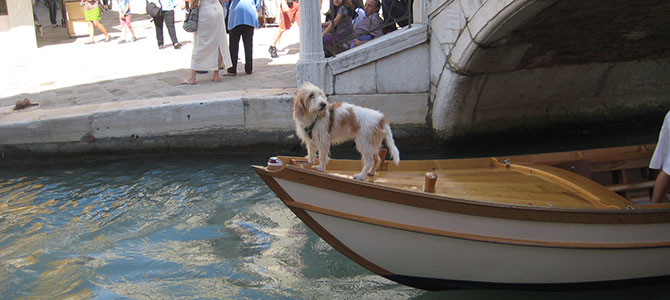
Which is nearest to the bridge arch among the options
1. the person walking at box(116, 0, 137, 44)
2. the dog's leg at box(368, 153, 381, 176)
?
the dog's leg at box(368, 153, 381, 176)

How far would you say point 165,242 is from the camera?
5039 millimetres

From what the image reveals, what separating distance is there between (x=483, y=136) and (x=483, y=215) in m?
3.82

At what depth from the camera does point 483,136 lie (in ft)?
24.2

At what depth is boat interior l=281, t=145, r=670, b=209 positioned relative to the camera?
4.03 m

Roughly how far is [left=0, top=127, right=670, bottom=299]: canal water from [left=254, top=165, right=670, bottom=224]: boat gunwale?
765mm

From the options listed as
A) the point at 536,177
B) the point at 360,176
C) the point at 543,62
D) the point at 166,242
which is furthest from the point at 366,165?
the point at 543,62

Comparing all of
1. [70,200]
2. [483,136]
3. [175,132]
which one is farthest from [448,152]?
[70,200]

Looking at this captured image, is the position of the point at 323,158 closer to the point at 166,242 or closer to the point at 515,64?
the point at 166,242

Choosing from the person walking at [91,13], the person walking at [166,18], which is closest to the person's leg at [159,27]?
the person walking at [166,18]

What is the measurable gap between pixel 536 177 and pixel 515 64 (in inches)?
103

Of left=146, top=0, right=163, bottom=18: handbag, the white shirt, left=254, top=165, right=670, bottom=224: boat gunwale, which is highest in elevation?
left=146, top=0, right=163, bottom=18: handbag

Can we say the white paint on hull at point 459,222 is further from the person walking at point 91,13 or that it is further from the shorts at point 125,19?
the person walking at point 91,13

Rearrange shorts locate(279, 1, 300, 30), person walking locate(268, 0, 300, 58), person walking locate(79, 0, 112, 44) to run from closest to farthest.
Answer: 1. person walking locate(268, 0, 300, 58)
2. shorts locate(279, 1, 300, 30)
3. person walking locate(79, 0, 112, 44)

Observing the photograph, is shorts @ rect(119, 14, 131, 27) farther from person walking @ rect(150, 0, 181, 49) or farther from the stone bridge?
the stone bridge
